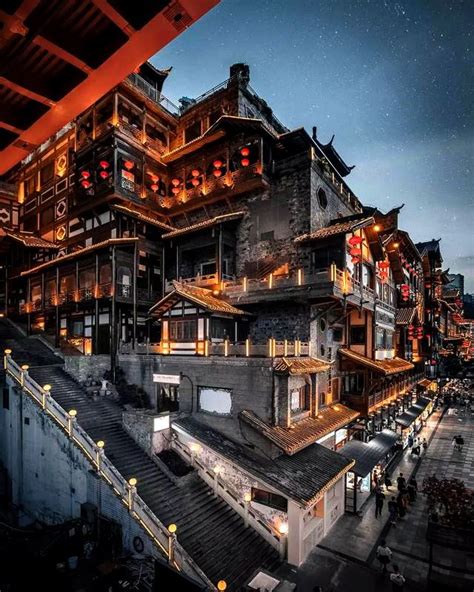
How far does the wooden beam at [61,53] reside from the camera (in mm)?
3107

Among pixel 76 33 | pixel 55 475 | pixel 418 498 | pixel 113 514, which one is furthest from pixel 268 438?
pixel 76 33

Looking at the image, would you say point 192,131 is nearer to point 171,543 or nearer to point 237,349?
point 237,349

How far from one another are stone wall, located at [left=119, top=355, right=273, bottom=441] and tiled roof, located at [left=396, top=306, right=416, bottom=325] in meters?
20.3

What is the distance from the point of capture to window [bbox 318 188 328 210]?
25506 mm

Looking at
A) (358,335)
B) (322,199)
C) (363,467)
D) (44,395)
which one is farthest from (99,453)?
(322,199)

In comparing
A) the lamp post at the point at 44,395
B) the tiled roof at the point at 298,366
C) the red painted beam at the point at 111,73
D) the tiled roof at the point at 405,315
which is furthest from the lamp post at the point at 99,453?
the tiled roof at the point at 405,315

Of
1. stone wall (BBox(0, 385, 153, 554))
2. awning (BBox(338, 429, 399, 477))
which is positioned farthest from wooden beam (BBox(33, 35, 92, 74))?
awning (BBox(338, 429, 399, 477))

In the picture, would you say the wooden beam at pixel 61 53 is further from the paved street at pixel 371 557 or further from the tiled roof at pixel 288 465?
the paved street at pixel 371 557

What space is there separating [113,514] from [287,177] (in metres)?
23.2

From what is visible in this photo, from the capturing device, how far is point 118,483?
15469mm

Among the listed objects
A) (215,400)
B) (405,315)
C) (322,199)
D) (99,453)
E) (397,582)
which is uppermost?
(322,199)

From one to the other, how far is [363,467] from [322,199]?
59.9 feet

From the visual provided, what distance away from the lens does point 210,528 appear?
607 inches

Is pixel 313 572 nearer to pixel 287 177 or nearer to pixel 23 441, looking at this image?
pixel 23 441
